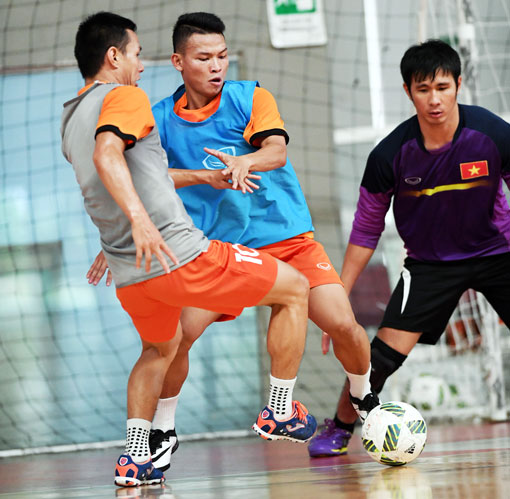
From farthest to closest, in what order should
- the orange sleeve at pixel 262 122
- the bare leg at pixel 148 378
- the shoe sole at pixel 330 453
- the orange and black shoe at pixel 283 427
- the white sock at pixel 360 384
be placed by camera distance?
the shoe sole at pixel 330 453, the white sock at pixel 360 384, the orange sleeve at pixel 262 122, the bare leg at pixel 148 378, the orange and black shoe at pixel 283 427

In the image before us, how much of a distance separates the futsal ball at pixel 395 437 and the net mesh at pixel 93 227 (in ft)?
10.2

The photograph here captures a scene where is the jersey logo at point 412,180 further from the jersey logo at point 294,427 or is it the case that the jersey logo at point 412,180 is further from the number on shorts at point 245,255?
the jersey logo at point 294,427

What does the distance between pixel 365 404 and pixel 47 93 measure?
3.96 meters

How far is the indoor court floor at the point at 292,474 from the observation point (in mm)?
2041

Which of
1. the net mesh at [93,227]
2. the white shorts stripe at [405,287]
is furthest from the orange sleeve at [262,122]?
the net mesh at [93,227]

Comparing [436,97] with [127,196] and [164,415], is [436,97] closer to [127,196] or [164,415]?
[127,196]

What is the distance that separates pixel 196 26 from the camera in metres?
2.97

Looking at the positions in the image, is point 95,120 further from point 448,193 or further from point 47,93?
point 47,93

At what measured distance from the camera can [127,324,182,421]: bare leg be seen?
2707 millimetres

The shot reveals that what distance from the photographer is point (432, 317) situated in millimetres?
3240

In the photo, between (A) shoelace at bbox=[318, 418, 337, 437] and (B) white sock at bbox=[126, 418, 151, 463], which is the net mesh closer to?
(A) shoelace at bbox=[318, 418, 337, 437]

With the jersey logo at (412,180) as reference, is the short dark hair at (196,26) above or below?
above

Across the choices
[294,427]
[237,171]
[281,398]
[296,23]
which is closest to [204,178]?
[237,171]

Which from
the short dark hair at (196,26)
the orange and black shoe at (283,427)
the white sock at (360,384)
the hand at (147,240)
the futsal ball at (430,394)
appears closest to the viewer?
the hand at (147,240)
